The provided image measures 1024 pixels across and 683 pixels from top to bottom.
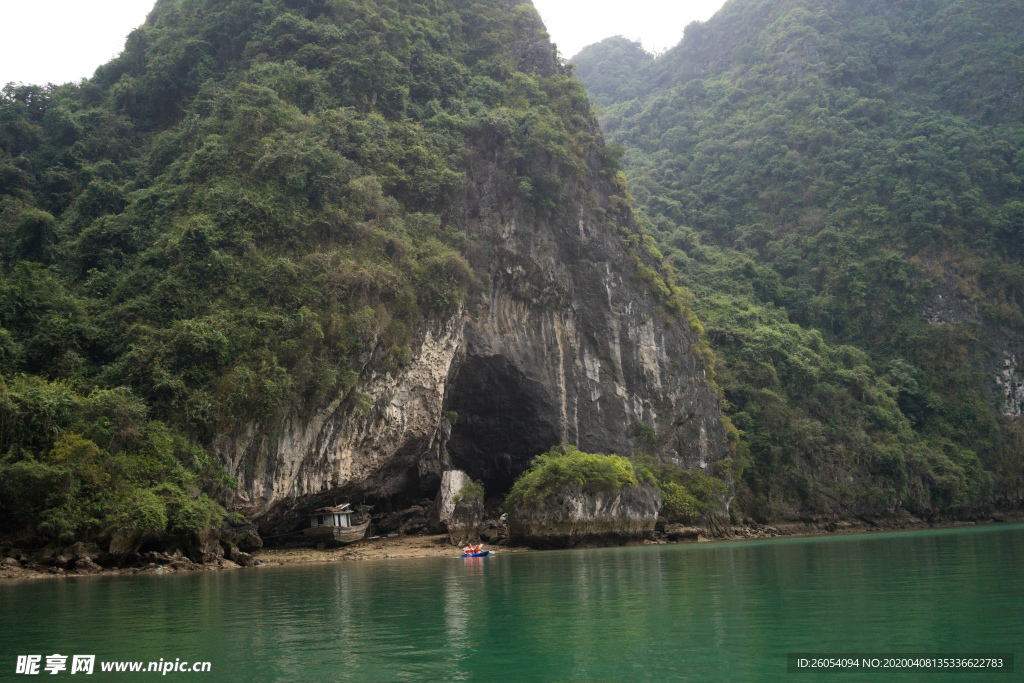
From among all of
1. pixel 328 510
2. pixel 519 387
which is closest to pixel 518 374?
pixel 519 387

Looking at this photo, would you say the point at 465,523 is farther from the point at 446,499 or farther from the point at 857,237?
the point at 857,237

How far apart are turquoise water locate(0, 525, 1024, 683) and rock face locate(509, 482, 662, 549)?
12631 mm

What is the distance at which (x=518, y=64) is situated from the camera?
42.5 meters

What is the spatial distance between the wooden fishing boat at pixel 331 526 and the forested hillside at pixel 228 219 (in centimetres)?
474

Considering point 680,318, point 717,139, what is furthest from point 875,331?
point 717,139

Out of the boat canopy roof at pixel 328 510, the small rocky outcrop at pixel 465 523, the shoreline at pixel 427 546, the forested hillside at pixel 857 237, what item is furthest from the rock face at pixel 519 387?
the forested hillside at pixel 857 237

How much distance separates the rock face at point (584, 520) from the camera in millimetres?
29703

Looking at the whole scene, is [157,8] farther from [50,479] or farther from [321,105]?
[50,479]

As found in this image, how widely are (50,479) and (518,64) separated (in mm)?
33019

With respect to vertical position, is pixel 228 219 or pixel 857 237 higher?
pixel 857 237

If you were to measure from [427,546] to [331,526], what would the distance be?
12.8 feet

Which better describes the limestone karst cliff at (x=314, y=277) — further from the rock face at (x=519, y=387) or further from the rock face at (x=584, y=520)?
the rock face at (x=584, y=520)

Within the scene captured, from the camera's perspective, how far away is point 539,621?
973 cm

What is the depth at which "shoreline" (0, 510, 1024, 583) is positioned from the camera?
18.5m
